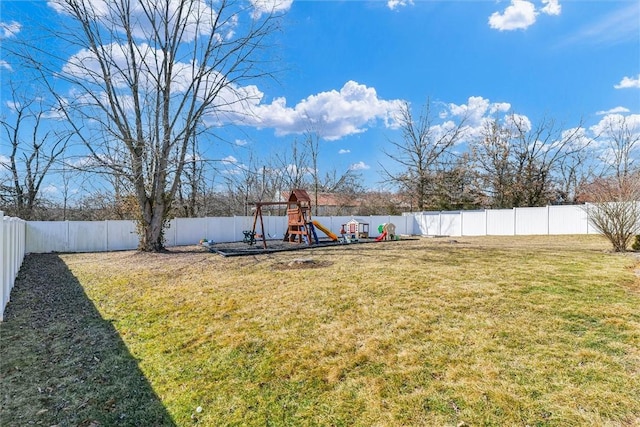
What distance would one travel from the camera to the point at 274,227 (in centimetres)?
1639

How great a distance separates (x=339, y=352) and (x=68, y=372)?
103 inches

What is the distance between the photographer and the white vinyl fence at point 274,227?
38.7 feet

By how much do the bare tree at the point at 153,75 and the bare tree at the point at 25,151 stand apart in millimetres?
6168

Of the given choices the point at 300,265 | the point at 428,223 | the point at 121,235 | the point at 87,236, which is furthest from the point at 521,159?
the point at 87,236

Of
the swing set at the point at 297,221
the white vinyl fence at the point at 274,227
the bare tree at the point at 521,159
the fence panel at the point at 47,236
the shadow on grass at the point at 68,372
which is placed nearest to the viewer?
the shadow on grass at the point at 68,372

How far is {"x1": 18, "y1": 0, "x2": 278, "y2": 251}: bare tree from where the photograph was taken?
9859 mm

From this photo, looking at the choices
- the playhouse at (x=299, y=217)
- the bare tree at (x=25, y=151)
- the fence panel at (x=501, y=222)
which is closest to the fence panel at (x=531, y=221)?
the fence panel at (x=501, y=222)

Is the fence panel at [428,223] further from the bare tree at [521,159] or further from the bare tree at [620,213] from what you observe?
the bare tree at [620,213]

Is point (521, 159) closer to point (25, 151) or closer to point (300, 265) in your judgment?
point (300, 265)

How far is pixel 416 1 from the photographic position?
376 inches

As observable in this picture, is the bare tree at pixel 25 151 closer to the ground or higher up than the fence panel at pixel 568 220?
higher up

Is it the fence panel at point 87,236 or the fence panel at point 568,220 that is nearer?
the fence panel at point 87,236

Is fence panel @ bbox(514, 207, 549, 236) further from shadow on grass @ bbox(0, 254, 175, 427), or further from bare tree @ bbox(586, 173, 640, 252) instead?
shadow on grass @ bbox(0, 254, 175, 427)

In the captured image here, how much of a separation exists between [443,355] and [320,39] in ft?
41.0
